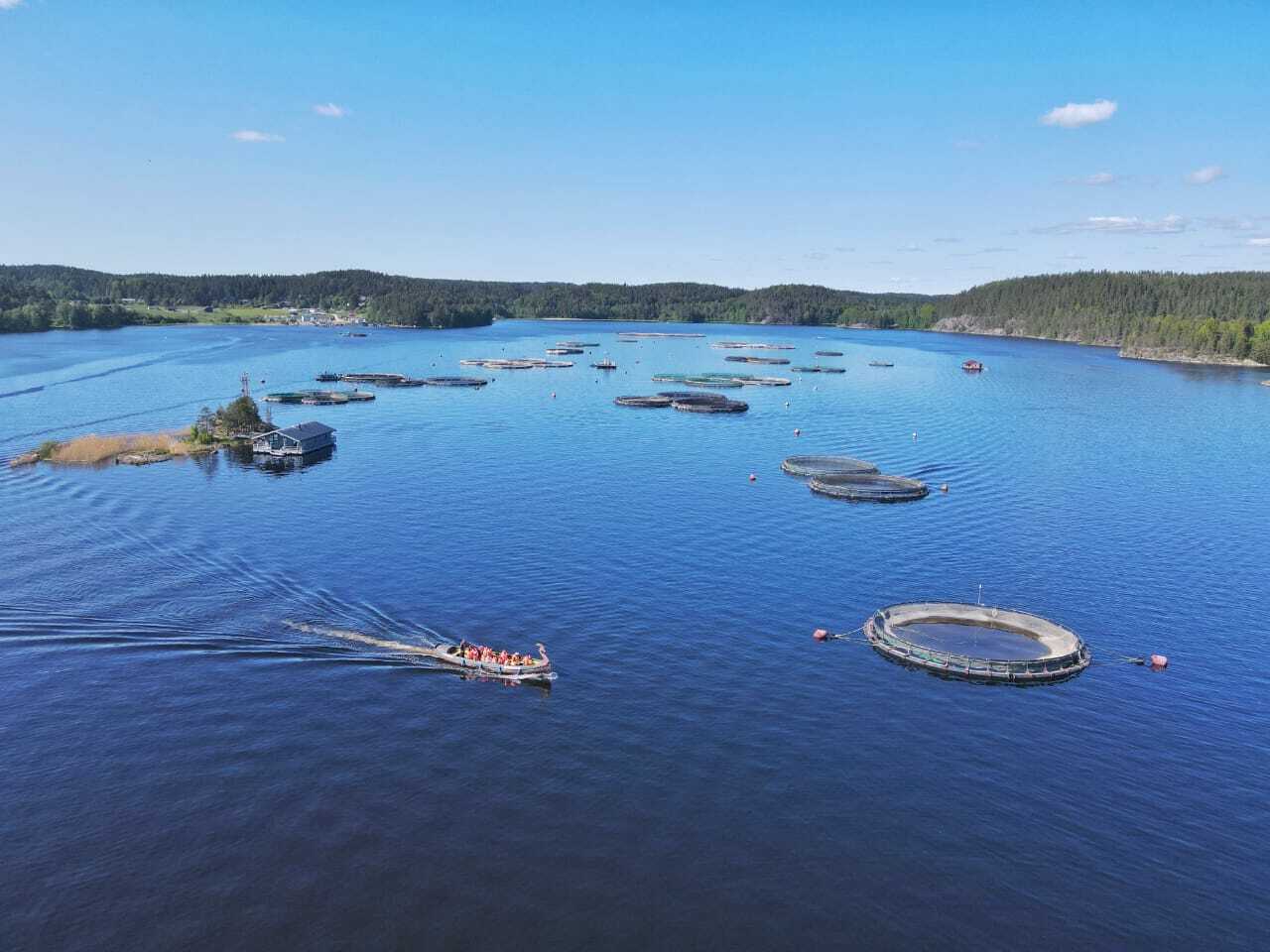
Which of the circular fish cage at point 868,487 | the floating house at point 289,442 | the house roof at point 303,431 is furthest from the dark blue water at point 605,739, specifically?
the house roof at point 303,431

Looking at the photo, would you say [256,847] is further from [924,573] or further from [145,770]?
[924,573]

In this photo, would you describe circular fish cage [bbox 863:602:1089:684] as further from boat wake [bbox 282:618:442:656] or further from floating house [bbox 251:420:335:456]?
floating house [bbox 251:420:335:456]

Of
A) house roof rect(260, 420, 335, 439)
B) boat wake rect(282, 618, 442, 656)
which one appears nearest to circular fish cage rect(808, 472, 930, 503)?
boat wake rect(282, 618, 442, 656)

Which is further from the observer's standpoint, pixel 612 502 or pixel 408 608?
pixel 612 502

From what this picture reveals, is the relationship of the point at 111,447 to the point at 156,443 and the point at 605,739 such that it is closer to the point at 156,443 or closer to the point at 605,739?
the point at 156,443

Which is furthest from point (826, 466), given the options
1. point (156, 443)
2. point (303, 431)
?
point (156, 443)

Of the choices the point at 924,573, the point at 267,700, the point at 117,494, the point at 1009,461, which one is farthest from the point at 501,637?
the point at 1009,461

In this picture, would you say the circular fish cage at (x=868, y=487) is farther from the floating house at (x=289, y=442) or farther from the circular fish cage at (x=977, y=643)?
the floating house at (x=289, y=442)

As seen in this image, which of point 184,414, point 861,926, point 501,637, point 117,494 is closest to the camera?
point 861,926

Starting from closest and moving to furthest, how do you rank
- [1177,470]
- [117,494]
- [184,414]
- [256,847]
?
Result: [256,847] → [117,494] → [1177,470] → [184,414]
